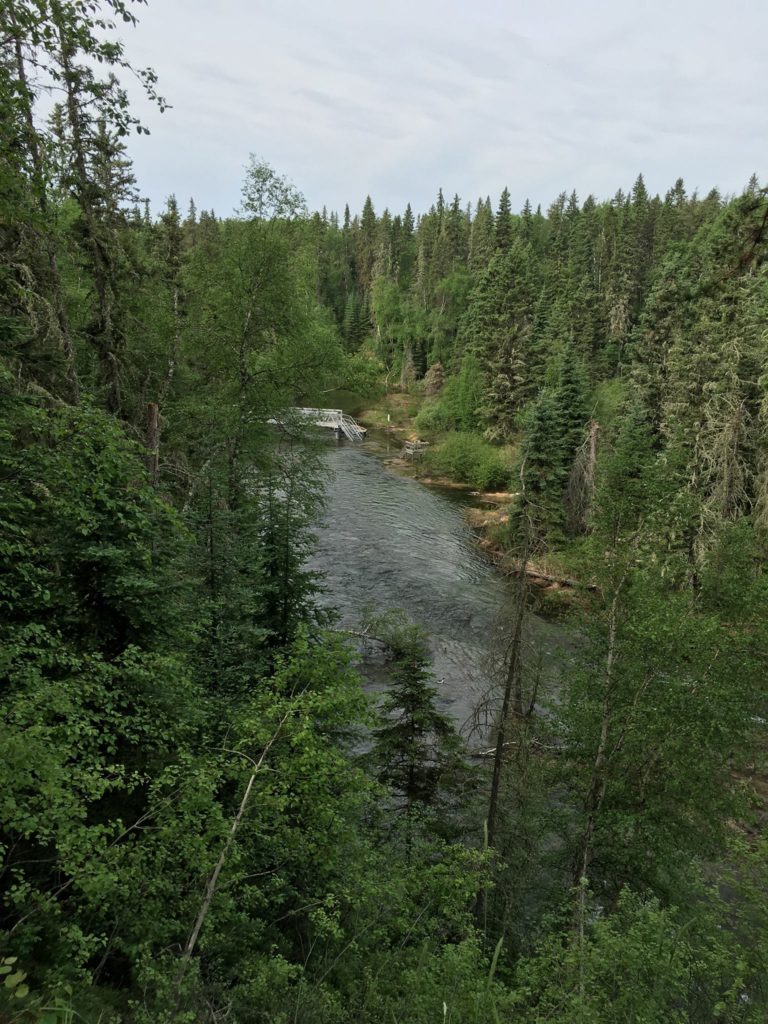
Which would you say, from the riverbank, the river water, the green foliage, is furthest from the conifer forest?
the green foliage

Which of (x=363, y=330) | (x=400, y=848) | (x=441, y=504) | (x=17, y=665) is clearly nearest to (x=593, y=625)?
(x=400, y=848)

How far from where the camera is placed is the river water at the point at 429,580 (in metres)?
18.4

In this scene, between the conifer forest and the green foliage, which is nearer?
the conifer forest

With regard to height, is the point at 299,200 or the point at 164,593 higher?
the point at 299,200

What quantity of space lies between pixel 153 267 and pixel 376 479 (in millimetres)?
23652

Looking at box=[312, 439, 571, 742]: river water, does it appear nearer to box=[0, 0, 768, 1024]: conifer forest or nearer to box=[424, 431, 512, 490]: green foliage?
box=[0, 0, 768, 1024]: conifer forest

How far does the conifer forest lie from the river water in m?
1.39

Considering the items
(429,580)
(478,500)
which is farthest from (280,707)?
(478,500)

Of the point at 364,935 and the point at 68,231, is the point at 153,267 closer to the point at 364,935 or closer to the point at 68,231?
the point at 68,231

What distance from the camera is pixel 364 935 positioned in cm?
730

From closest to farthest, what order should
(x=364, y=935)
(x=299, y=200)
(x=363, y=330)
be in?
(x=364, y=935) < (x=299, y=200) < (x=363, y=330)

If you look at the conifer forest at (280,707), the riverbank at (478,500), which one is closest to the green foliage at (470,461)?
the riverbank at (478,500)

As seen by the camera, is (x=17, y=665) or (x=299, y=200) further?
(x=299, y=200)

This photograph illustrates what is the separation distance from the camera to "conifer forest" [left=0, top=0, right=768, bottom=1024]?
507 centimetres
